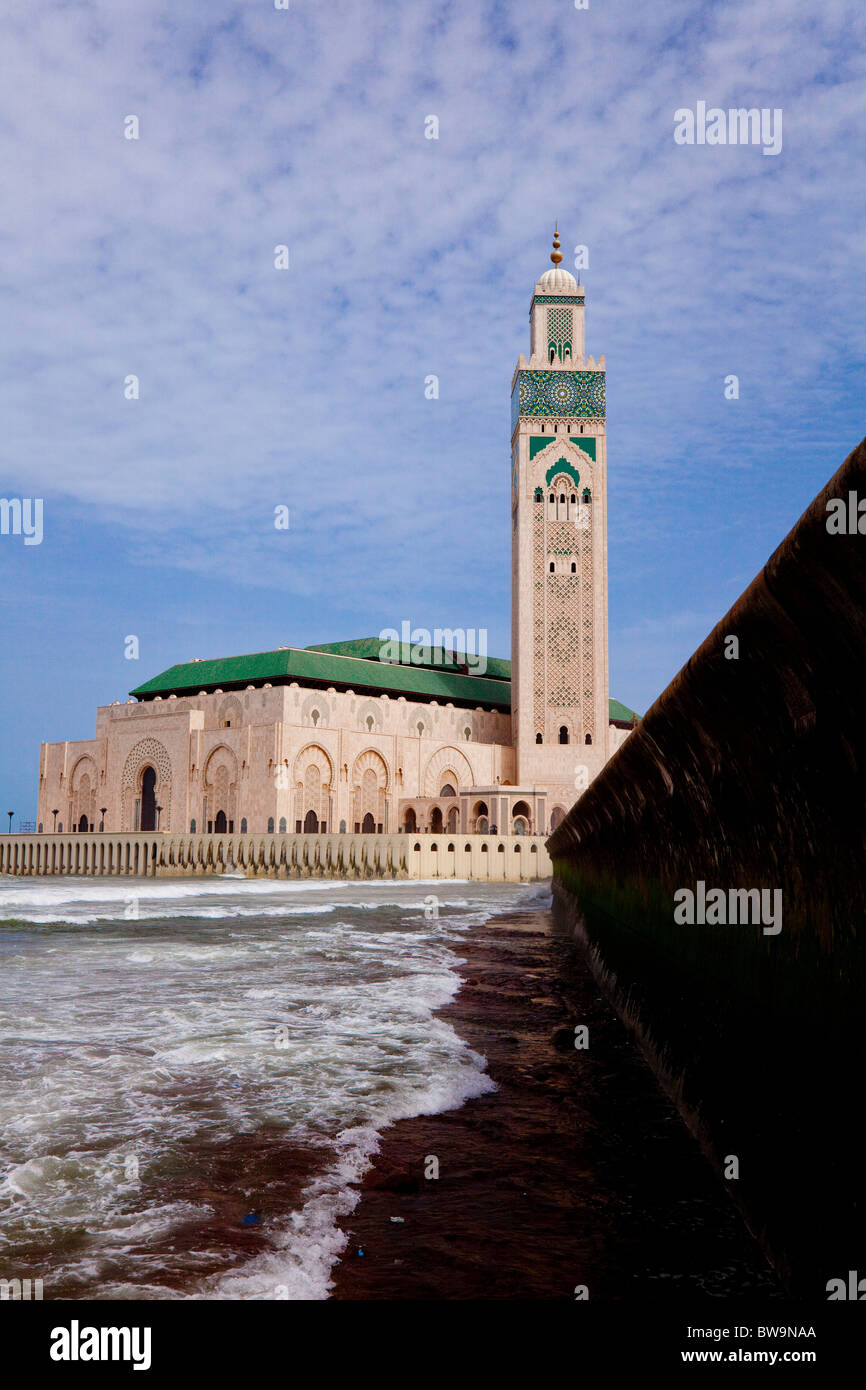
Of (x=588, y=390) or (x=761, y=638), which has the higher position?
(x=588, y=390)

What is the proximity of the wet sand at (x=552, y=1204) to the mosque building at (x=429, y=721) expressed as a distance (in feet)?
157

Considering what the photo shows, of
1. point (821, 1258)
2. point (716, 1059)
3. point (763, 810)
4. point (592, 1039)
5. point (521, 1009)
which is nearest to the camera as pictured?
point (821, 1258)

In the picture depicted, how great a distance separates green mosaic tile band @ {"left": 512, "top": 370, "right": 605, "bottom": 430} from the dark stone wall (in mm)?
56155

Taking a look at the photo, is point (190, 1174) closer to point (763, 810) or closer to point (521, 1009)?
point (763, 810)

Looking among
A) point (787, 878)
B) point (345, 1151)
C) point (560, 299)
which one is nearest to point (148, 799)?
point (560, 299)

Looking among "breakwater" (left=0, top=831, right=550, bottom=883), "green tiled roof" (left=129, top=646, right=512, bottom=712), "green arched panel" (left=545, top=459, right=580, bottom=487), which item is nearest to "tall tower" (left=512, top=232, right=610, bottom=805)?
"green arched panel" (left=545, top=459, right=580, bottom=487)

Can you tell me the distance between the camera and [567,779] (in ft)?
187

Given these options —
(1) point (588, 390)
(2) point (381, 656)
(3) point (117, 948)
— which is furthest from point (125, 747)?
(3) point (117, 948)

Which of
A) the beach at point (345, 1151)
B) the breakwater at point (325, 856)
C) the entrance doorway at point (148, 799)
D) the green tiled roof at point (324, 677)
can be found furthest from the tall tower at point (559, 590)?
the beach at point (345, 1151)

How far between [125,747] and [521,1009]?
5357 centimetres

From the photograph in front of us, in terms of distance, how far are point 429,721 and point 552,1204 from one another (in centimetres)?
5669

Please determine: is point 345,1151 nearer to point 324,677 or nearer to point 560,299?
point 324,677
